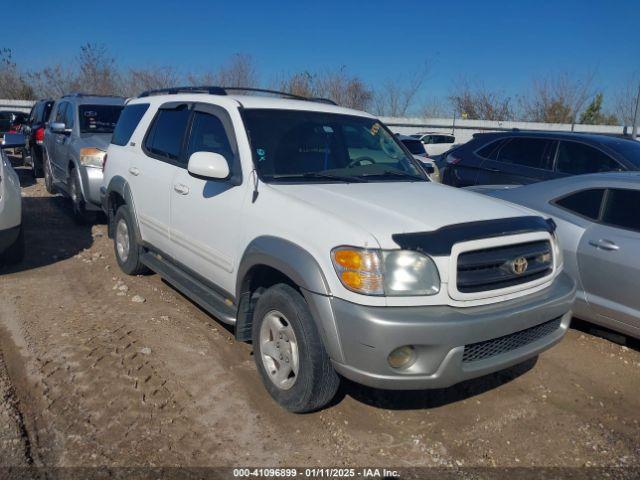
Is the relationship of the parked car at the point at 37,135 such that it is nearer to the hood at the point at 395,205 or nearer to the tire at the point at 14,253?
the tire at the point at 14,253

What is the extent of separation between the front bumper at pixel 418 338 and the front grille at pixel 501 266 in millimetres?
138

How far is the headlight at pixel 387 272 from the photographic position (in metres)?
2.83

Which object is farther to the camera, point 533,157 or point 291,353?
point 533,157

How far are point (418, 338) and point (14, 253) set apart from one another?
5210 mm

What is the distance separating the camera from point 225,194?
3838 millimetres

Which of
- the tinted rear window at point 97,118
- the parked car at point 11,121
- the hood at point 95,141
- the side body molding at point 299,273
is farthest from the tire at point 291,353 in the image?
the parked car at point 11,121

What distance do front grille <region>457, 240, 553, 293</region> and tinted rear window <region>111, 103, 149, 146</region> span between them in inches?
154

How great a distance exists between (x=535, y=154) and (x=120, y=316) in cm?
586

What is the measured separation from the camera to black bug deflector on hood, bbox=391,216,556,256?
2.88 m

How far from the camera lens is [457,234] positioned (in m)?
2.98

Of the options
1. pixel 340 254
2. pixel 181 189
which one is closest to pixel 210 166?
pixel 181 189

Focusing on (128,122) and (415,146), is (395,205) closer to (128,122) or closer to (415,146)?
(128,122)

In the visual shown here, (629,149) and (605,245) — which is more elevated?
(629,149)

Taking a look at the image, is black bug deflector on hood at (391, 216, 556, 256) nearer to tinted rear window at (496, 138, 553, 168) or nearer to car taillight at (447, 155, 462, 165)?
tinted rear window at (496, 138, 553, 168)
